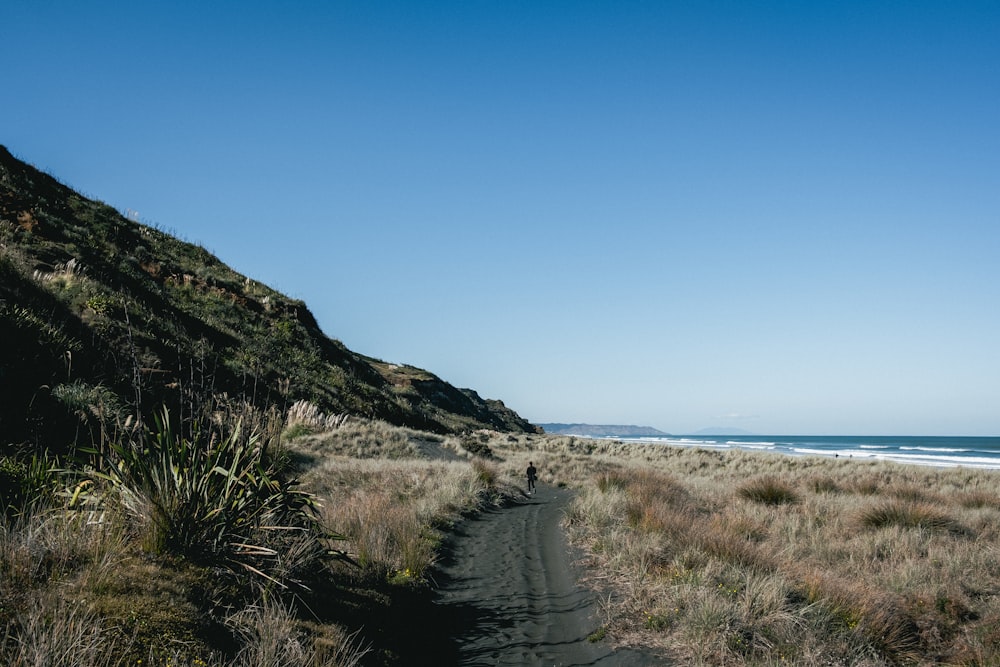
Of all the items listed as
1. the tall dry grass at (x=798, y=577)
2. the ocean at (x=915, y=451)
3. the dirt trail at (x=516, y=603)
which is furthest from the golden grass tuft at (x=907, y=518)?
the ocean at (x=915, y=451)

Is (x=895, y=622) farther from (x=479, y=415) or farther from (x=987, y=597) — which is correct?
(x=479, y=415)

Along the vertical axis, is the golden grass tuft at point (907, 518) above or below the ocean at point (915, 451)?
above

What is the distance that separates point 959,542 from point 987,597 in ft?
11.5

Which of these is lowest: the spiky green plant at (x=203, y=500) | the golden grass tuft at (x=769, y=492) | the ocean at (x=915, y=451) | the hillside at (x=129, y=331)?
the ocean at (x=915, y=451)

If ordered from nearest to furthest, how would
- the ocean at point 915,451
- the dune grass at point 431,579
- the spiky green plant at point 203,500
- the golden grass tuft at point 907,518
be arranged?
the dune grass at point 431,579 → the spiky green plant at point 203,500 → the golden grass tuft at point 907,518 → the ocean at point 915,451

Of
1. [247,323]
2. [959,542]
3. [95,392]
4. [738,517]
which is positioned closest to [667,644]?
[738,517]

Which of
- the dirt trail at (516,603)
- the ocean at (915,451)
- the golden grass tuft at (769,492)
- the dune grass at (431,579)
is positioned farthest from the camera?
the ocean at (915,451)

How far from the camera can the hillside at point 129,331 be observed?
1005cm

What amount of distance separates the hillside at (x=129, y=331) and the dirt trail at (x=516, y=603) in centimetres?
386

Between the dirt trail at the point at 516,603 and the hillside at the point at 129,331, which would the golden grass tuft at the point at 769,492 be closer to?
the dirt trail at the point at 516,603

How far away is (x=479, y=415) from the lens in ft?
227

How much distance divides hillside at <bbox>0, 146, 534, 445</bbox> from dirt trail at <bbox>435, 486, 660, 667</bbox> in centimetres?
386

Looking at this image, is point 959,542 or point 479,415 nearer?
point 959,542

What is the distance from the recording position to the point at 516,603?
25.8ft
